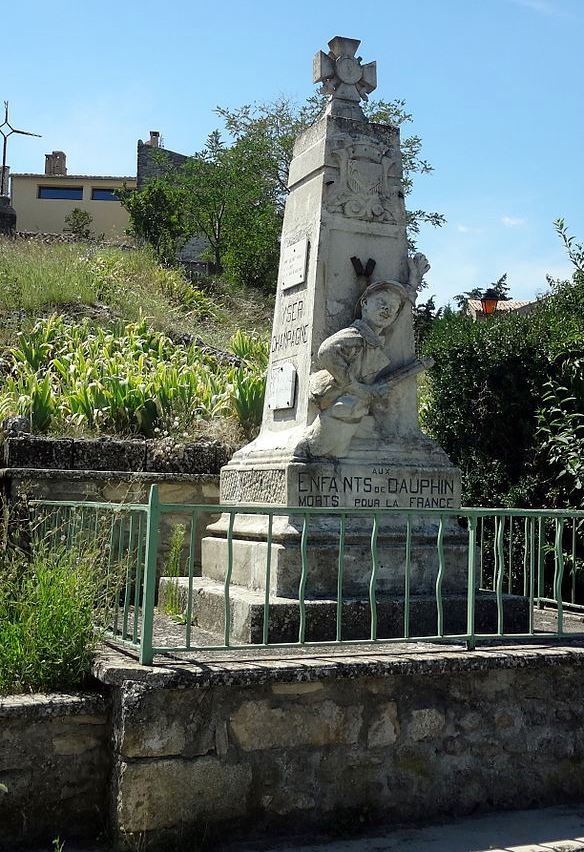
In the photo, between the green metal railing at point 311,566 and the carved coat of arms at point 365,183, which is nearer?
the green metal railing at point 311,566

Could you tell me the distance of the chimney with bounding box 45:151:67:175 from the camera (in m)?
41.4

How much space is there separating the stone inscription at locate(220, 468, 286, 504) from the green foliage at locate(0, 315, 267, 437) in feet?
6.33

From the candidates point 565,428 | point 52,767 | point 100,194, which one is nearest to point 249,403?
point 565,428

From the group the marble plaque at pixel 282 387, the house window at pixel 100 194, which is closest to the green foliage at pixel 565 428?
the marble plaque at pixel 282 387

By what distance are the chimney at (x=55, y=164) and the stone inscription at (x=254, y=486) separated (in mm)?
37554

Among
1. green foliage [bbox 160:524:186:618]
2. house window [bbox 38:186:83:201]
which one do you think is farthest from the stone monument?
house window [bbox 38:186:83:201]

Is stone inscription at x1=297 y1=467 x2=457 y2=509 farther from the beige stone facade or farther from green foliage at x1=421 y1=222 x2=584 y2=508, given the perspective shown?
the beige stone facade

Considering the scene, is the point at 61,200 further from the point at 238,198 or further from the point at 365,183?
the point at 365,183

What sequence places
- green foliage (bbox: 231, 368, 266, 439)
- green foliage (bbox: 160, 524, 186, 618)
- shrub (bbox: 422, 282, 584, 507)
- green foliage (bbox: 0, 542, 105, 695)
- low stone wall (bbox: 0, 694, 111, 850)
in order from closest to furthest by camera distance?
low stone wall (bbox: 0, 694, 111, 850), green foliage (bbox: 0, 542, 105, 695), green foliage (bbox: 160, 524, 186, 618), shrub (bbox: 422, 282, 584, 507), green foliage (bbox: 231, 368, 266, 439)

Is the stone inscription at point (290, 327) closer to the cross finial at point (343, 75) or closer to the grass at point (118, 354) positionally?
Answer: the cross finial at point (343, 75)

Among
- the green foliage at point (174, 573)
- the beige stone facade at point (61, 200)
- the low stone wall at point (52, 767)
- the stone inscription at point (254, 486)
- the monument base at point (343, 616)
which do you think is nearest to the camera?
the low stone wall at point (52, 767)

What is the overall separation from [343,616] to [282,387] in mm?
1664

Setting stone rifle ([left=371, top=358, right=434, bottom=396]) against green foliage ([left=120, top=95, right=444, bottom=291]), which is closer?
stone rifle ([left=371, top=358, right=434, bottom=396])

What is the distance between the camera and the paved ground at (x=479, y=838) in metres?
4.27
